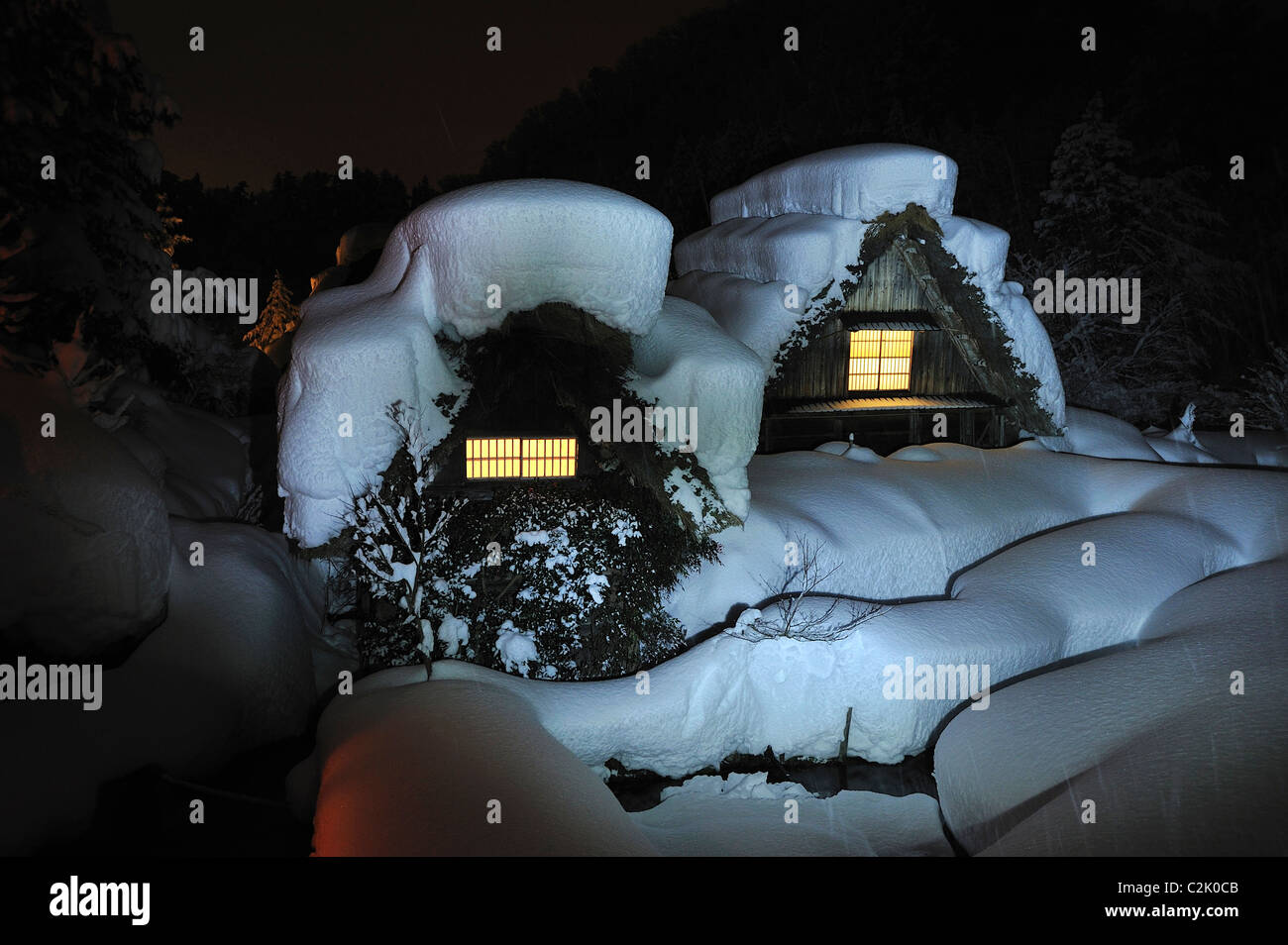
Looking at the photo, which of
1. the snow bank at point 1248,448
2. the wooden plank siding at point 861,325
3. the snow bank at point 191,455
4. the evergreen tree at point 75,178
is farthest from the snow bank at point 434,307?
the snow bank at point 1248,448

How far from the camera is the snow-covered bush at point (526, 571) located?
11.6 meters

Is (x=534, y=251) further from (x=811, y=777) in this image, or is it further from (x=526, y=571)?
(x=811, y=777)

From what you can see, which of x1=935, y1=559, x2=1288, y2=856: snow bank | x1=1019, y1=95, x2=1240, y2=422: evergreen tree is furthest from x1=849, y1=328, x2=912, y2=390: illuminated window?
x1=1019, y1=95, x2=1240, y2=422: evergreen tree

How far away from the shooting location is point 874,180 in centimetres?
1605

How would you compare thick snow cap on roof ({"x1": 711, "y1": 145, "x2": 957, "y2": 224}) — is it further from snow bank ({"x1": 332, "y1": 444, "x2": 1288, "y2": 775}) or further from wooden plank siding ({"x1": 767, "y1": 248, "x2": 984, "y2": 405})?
snow bank ({"x1": 332, "y1": 444, "x2": 1288, "y2": 775})

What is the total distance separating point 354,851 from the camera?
693 centimetres

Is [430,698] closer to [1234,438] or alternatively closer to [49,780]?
[49,780]

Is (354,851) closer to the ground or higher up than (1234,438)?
closer to the ground

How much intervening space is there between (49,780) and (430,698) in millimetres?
3774

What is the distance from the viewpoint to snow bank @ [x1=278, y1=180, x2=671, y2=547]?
11.2 metres

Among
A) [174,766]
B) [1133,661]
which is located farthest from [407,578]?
[1133,661]

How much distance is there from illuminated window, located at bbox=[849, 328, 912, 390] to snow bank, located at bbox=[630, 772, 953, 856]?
902 centimetres

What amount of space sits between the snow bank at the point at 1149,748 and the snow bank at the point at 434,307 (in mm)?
7057

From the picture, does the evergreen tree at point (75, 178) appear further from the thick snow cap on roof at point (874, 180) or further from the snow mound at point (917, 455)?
the snow mound at point (917, 455)
